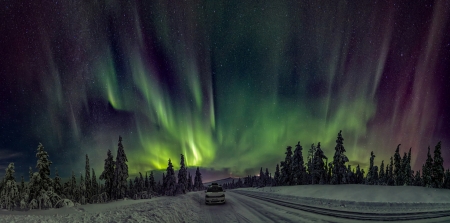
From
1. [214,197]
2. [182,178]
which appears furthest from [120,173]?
[182,178]

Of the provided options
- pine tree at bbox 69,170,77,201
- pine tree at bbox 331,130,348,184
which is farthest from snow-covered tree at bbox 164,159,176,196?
pine tree at bbox 69,170,77,201

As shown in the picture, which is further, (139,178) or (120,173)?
(139,178)

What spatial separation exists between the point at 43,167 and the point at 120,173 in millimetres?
10814

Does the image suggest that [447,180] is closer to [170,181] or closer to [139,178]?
[170,181]

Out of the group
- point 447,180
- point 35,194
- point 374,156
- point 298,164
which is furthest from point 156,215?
point 374,156

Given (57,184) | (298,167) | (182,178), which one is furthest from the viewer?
(182,178)

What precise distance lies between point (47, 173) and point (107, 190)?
10701mm

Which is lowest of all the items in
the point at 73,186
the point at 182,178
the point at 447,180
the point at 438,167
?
the point at 73,186

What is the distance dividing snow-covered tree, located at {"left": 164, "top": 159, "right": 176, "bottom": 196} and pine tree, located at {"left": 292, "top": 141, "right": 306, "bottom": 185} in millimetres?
32204

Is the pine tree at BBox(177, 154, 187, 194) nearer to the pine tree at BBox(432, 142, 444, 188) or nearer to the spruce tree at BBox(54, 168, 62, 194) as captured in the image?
the spruce tree at BBox(54, 168, 62, 194)

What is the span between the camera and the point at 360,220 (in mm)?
9922

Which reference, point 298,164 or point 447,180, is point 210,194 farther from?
point 447,180

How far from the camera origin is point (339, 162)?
47438 millimetres

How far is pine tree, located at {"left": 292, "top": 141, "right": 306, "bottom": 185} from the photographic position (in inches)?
2327
